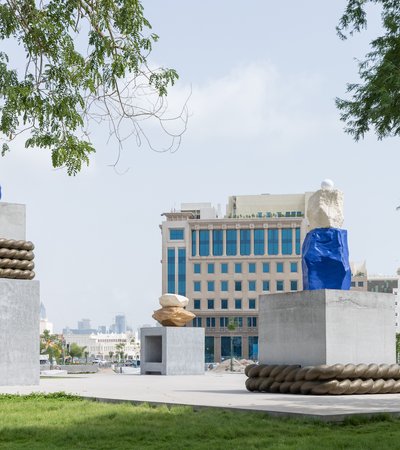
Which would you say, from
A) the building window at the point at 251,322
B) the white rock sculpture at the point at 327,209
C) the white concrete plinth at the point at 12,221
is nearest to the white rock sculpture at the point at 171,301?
the white concrete plinth at the point at 12,221

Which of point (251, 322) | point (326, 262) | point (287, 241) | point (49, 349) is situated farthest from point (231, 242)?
point (326, 262)

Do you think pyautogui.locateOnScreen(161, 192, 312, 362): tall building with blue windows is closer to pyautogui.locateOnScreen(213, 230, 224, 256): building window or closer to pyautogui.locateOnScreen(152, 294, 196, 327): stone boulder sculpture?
pyautogui.locateOnScreen(213, 230, 224, 256): building window

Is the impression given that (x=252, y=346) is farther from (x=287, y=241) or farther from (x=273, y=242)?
(x=287, y=241)

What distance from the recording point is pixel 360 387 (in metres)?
18.9

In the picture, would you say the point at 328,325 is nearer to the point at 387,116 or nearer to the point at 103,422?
the point at 387,116

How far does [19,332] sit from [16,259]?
2045 millimetres

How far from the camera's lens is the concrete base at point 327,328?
19234 millimetres

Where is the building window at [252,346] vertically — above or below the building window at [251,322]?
below

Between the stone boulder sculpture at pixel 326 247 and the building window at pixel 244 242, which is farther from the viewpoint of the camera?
the building window at pixel 244 242

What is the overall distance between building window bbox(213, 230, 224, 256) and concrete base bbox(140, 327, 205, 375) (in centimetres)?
7259

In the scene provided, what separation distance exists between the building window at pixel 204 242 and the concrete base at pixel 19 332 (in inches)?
3418

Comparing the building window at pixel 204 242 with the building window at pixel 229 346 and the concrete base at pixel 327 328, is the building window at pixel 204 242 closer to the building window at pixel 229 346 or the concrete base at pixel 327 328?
the building window at pixel 229 346

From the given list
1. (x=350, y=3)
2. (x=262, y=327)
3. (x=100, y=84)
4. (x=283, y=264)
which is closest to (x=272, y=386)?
(x=262, y=327)

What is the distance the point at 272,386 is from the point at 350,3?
867cm
